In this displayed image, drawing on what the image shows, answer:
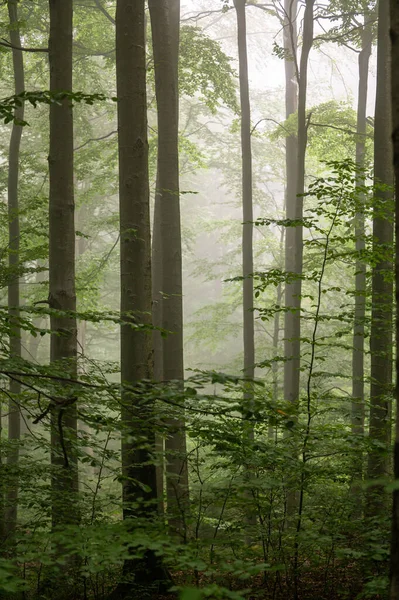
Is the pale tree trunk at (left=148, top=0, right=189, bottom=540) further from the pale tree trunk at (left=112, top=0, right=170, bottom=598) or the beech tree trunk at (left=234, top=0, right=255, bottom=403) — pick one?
the beech tree trunk at (left=234, top=0, right=255, bottom=403)

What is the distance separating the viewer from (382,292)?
23.1 ft

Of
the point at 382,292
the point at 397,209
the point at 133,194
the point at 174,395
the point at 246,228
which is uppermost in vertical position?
the point at 246,228

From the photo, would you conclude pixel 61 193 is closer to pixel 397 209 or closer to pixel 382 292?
pixel 382 292

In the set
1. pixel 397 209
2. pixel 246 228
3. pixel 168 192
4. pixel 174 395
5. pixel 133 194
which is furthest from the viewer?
pixel 246 228

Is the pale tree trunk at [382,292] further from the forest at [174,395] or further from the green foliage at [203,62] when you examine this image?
the green foliage at [203,62]

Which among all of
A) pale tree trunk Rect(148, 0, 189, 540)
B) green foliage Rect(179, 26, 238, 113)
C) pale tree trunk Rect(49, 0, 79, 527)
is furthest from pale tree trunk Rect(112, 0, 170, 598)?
green foliage Rect(179, 26, 238, 113)

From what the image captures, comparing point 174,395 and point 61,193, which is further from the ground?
point 61,193

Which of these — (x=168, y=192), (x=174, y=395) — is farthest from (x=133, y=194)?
(x=174, y=395)

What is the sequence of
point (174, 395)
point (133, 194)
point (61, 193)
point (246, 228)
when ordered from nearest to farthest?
point (174, 395) → point (133, 194) → point (61, 193) → point (246, 228)

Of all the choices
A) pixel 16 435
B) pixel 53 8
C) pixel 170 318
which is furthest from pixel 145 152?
pixel 16 435

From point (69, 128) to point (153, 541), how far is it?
5.48 metres

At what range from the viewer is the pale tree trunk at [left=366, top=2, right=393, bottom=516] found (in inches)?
252

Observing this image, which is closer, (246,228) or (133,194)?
(133,194)

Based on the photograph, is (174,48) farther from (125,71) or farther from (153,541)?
(153,541)
